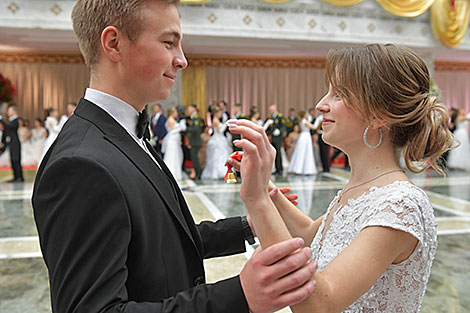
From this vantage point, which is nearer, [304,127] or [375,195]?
[375,195]

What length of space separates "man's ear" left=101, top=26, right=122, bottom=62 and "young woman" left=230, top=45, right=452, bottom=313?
0.54 metres

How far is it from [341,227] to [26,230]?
5012 mm

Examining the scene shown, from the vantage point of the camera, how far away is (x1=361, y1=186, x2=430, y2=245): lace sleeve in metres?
1.23

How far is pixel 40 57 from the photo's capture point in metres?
14.9

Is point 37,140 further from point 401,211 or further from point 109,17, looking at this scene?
point 401,211

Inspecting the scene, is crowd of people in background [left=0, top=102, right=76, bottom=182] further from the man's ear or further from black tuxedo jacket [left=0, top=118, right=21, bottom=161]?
the man's ear

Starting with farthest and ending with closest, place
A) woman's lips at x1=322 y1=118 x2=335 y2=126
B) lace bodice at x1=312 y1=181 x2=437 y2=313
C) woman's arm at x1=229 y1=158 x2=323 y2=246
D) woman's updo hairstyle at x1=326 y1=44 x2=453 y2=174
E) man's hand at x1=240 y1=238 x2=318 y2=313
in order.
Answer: woman's arm at x1=229 y1=158 x2=323 y2=246
woman's lips at x1=322 y1=118 x2=335 y2=126
woman's updo hairstyle at x1=326 y1=44 x2=453 y2=174
lace bodice at x1=312 y1=181 x2=437 y2=313
man's hand at x1=240 y1=238 x2=318 y2=313

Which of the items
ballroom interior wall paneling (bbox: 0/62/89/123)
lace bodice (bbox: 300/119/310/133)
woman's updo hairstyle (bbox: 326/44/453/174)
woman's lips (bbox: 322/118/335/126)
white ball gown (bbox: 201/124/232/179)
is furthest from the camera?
ballroom interior wall paneling (bbox: 0/62/89/123)

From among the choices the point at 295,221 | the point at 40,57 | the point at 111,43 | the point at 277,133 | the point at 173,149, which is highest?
the point at 40,57

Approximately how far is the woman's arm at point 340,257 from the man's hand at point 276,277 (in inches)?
5.1

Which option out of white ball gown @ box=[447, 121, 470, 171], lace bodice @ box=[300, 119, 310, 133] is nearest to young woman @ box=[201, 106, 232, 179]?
lace bodice @ box=[300, 119, 310, 133]

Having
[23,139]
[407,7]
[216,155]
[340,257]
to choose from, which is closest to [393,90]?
[340,257]

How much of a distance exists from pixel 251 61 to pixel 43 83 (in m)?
7.64

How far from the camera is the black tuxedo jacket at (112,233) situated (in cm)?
93
